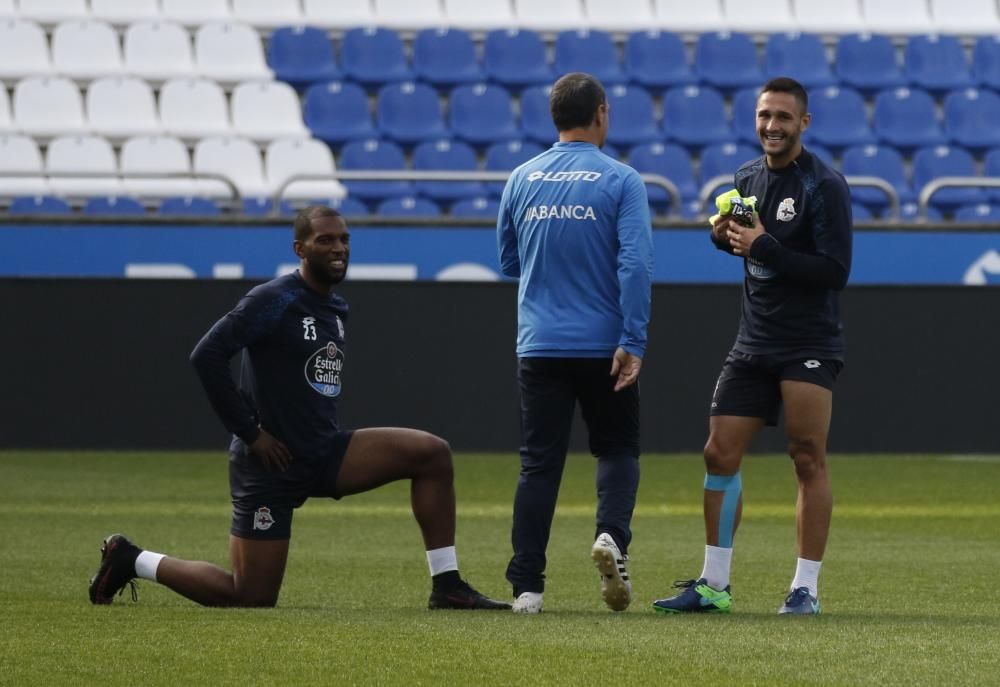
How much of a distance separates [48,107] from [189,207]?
316cm

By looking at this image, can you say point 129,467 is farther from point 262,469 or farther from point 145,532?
point 262,469

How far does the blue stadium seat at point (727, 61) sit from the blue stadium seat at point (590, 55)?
0.94 m

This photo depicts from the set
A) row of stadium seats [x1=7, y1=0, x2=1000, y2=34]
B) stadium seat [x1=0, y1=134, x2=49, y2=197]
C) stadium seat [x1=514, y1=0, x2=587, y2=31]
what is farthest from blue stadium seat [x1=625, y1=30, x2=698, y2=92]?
stadium seat [x1=0, y1=134, x2=49, y2=197]

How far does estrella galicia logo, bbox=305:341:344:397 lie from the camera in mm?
6871

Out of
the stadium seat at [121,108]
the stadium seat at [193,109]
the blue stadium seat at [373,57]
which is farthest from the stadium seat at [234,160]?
the blue stadium seat at [373,57]

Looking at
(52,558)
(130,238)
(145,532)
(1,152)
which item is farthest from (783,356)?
(1,152)

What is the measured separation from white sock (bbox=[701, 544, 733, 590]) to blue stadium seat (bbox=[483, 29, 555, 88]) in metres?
13.2

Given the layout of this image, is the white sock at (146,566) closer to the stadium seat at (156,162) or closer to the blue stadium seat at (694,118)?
the stadium seat at (156,162)

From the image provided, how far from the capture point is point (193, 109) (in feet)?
61.3

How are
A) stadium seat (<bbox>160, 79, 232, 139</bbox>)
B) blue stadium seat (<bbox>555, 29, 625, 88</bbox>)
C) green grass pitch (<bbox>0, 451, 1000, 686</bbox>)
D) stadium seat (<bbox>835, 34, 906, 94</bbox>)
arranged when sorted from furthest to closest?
1. stadium seat (<bbox>835, 34, 906, 94</bbox>)
2. blue stadium seat (<bbox>555, 29, 625, 88</bbox>)
3. stadium seat (<bbox>160, 79, 232, 139</bbox>)
4. green grass pitch (<bbox>0, 451, 1000, 686</bbox>)

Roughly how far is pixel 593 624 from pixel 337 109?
13.4 meters

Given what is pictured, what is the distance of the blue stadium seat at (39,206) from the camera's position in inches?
616

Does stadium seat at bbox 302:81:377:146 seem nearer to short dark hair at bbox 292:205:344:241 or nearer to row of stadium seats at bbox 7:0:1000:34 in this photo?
row of stadium seats at bbox 7:0:1000:34

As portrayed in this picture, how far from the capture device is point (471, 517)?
36.0 feet
